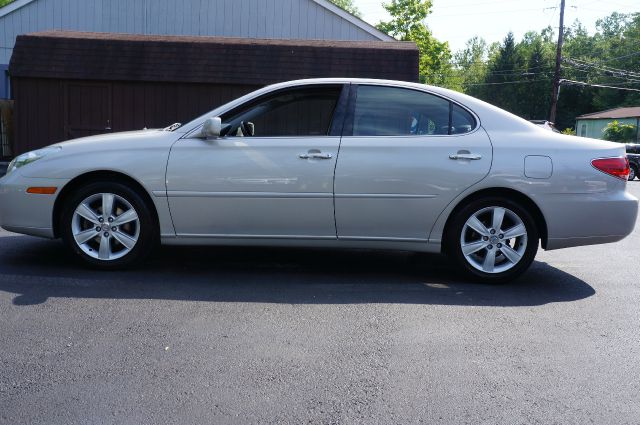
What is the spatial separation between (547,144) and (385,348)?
8.14 ft

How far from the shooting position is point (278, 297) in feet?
17.1

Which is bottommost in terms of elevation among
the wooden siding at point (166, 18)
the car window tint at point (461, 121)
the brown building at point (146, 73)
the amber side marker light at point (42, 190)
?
the amber side marker light at point (42, 190)

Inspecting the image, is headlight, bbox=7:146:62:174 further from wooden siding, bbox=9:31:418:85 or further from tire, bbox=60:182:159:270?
wooden siding, bbox=9:31:418:85

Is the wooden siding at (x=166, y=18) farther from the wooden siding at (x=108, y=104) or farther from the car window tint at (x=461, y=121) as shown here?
the car window tint at (x=461, y=121)

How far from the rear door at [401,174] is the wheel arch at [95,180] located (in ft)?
5.03

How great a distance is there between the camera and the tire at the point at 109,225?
5.69 meters

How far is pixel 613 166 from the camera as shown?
5.67 meters

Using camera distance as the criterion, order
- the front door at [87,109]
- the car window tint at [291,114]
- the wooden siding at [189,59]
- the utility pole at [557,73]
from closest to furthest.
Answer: the car window tint at [291,114]
the wooden siding at [189,59]
the front door at [87,109]
the utility pole at [557,73]

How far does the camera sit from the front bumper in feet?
18.7

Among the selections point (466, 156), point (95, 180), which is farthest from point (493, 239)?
point (95, 180)

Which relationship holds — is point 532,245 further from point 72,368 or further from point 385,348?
point 72,368

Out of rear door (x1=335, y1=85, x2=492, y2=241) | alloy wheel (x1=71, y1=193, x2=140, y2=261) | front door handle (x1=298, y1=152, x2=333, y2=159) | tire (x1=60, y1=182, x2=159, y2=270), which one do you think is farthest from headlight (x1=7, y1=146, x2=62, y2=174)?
rear door (x1=335, y1=85, x2=492, y2=241)

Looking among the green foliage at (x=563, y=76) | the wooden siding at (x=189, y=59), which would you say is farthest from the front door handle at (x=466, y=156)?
the green foliage at (x=563, y=76)

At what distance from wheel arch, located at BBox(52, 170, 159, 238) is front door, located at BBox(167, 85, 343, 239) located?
219mm
